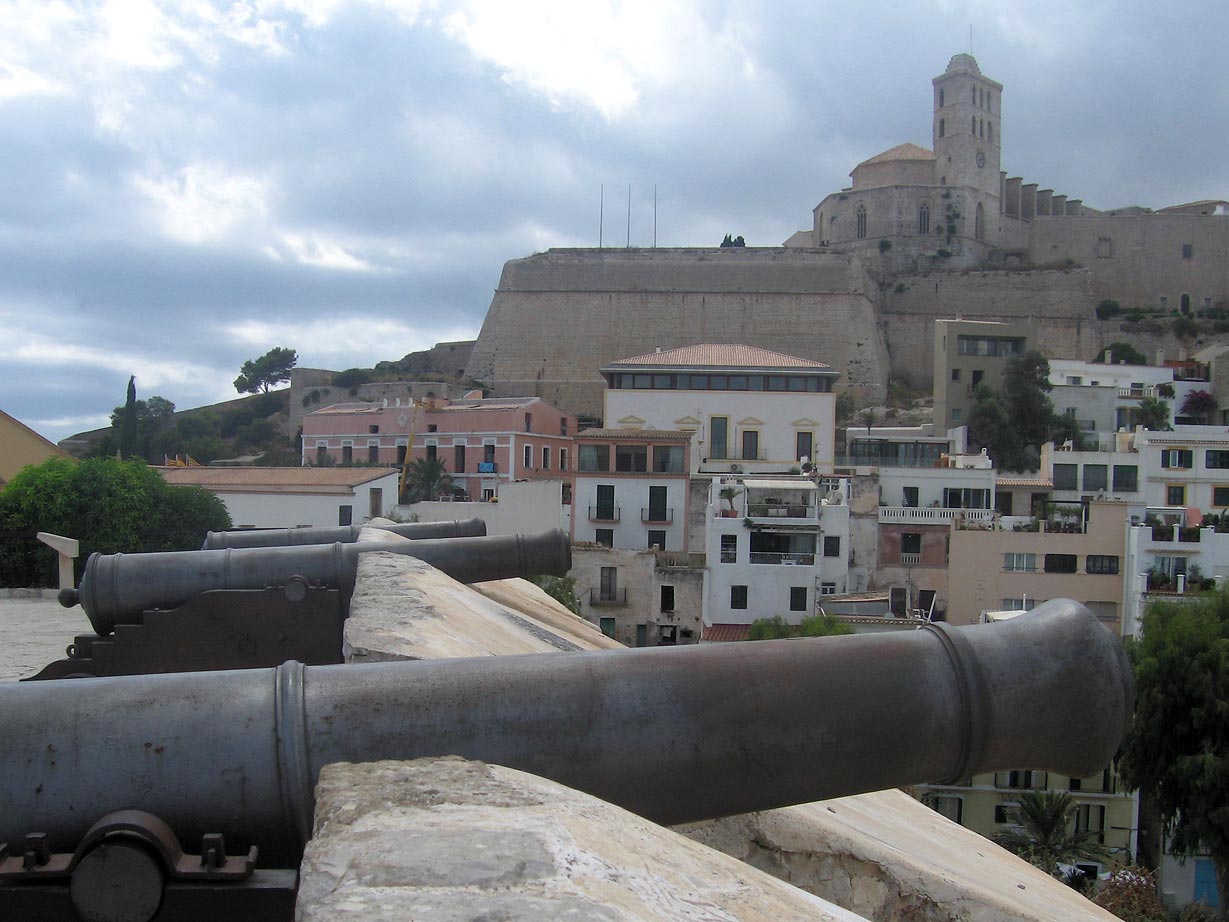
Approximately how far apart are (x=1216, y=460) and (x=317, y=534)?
27.7 m

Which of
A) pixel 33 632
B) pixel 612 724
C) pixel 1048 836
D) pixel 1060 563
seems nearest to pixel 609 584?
pixel 1060 563

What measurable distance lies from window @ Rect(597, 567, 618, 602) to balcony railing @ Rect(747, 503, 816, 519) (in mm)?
3212

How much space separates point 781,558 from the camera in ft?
76.7

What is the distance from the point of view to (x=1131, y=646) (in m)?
15.8

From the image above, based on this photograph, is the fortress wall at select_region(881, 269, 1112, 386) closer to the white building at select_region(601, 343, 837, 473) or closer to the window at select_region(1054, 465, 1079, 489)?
the white building at select_region(601, 343, 837, 473)

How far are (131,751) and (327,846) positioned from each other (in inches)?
15.4

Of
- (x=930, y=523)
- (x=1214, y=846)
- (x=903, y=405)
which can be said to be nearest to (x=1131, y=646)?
(x=1214, y=846)

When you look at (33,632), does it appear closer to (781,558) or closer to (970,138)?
(781,558)

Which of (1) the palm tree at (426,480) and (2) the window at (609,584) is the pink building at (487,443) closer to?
(1) the palm tree at (426,480)

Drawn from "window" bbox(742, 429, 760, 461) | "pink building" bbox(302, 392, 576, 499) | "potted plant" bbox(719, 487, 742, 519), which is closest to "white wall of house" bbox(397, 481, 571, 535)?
"potted plant" bbox(719, 487, 742, 519)

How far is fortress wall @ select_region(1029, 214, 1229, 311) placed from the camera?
184 ft

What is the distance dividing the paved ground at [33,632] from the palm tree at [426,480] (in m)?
23.7

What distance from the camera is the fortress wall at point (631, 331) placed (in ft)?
167

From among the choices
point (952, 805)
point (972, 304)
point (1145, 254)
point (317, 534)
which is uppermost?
point (1145, 254)
